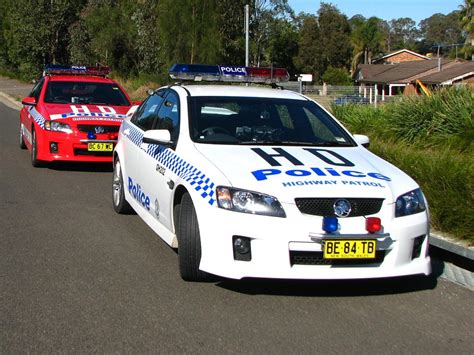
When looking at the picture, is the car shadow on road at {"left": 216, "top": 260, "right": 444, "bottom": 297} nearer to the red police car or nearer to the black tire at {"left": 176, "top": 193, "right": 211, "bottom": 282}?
the black tire at {"left": 176, "top": 193, "right": 211, "bottom": 282}

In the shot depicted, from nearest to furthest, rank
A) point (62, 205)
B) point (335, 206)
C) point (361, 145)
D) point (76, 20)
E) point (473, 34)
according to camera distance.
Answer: point (335, 206) < point (361, 145) < point (62, 205) < point (76, 20) < point (473, 34)

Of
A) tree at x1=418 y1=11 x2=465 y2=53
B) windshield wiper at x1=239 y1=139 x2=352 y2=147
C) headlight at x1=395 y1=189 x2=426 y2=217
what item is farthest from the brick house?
tree at x1=418 y1=11 x2=465 y2=53

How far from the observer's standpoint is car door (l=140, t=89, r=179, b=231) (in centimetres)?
568

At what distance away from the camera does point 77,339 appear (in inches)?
164

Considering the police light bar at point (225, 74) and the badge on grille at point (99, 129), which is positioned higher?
the police light bar at point (225, 74)

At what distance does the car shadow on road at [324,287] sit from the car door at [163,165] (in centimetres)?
81

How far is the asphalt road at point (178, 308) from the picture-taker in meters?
4.20

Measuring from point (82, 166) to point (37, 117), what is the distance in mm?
1109

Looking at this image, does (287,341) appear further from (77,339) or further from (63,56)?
(63,56)

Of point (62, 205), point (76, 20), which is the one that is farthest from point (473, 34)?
point (62, 205)

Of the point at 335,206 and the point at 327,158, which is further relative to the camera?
the point at 327,158

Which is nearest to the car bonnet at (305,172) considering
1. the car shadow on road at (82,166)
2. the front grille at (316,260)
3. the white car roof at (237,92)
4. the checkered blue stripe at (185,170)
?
the checkered blue stripe at (185,170)

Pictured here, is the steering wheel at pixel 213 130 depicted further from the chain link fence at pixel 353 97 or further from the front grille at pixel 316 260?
the chain link fence at pixel 353 97

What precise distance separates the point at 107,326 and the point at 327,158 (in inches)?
85.9
